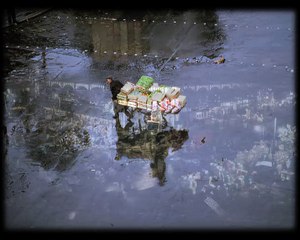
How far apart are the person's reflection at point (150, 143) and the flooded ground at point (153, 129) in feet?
0.10

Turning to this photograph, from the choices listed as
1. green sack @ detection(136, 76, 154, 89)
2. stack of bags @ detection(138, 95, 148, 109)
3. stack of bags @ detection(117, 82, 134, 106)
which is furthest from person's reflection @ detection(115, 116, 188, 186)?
green sack @ detection(136, 76, 154, 89)

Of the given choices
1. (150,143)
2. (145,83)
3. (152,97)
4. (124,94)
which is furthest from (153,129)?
(145,83)

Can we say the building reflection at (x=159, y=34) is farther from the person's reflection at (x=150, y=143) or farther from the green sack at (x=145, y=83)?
the person's reflection at (x=150, y=143)

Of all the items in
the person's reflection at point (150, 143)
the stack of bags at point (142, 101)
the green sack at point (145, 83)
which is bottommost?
the person's reflection at point (150, 143)

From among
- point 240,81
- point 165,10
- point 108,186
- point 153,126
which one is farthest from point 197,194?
point 165,10

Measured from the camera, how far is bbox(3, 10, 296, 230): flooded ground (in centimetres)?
783

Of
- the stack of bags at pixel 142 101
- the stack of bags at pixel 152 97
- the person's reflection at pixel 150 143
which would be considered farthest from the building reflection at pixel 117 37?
the person's reflection at pixel 150 143

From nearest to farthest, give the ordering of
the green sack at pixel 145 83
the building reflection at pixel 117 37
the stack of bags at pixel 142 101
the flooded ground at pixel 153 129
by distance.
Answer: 1. the flooded ground at pixel 153 129
2. the stack of bags at pixel 142 101
3. the green sack at pixel 145 83
4. the building reflection at pixel 117 37

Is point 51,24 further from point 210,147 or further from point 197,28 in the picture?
point 210,147

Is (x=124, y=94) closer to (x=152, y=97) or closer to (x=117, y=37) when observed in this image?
(x=152, y=97)

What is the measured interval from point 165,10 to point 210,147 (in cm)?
830

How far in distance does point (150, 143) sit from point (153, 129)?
0.51 meters

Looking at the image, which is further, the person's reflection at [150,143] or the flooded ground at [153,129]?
the person's reflection at [150,143]

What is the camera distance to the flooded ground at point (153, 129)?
25.7ft
